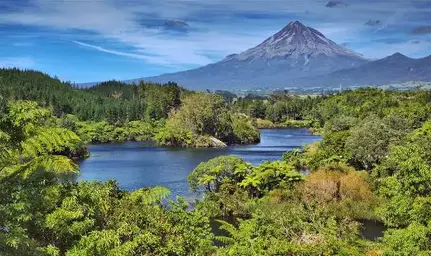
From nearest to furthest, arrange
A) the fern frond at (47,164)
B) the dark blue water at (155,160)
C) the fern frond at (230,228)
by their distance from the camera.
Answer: the fern frond at (47,164), the fern frond at (230,228), the dark blue water at (155,160)

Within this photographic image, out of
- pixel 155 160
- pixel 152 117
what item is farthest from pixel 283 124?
pixel 155 160

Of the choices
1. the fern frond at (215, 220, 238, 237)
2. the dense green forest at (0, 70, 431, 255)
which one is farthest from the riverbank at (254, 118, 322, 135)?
the fern frond at (215, 220, 238, 237)

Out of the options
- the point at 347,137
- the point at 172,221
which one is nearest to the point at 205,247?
the point at 172,221

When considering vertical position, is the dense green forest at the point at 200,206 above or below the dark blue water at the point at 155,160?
above

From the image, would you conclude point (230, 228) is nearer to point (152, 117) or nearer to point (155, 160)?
point (155, 160)

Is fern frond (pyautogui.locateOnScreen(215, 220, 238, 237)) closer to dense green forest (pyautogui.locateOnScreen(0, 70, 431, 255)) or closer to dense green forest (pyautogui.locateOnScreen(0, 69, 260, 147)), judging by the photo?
dense green forest (pyautogui.locateOnScreen(0, 70, 431, 255))

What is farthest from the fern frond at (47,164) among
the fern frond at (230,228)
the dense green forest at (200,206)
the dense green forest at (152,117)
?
the dense green forest at (152,117)

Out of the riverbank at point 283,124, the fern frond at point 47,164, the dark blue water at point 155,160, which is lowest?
the dark blue water at point 155,160

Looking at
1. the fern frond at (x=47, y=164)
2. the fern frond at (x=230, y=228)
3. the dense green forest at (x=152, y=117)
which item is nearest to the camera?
→ the fern frond at (x=47, y=164)

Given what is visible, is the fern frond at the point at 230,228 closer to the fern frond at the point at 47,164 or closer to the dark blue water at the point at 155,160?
the fern frond at the point at 47,164
